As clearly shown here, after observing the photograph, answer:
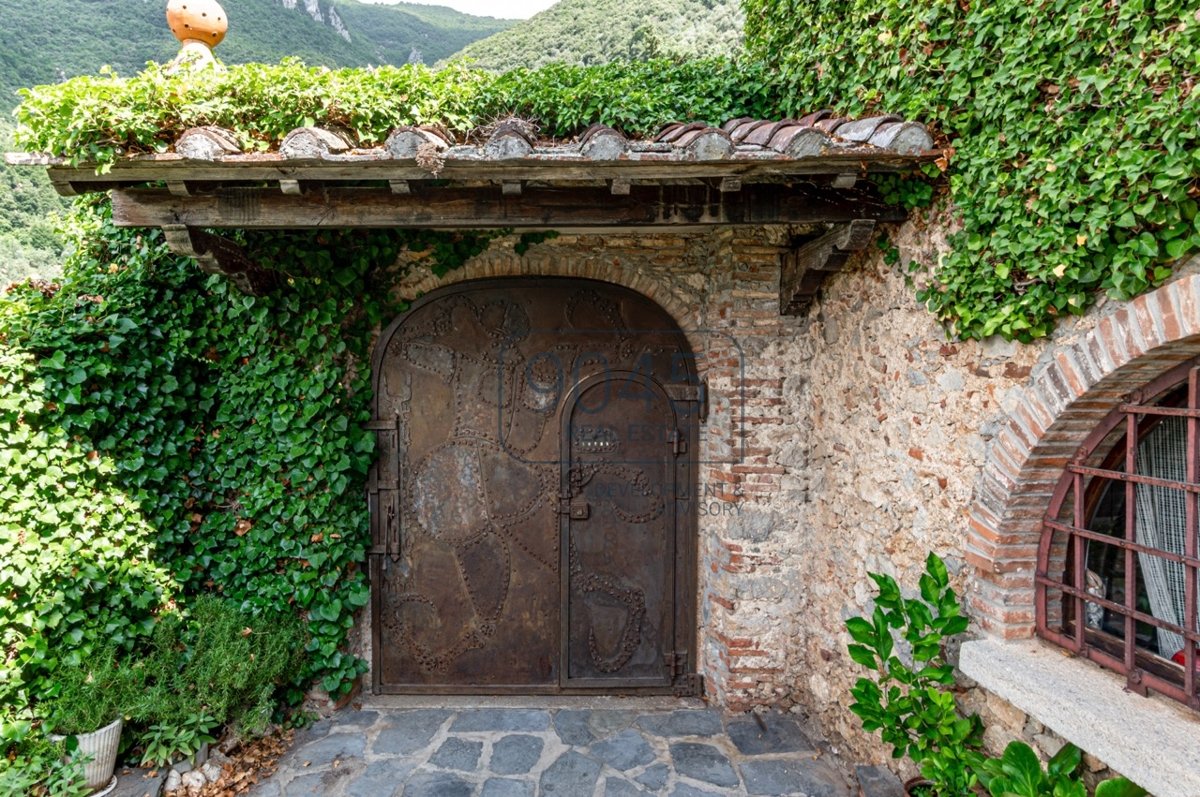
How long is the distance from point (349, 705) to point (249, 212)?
10.4 feet

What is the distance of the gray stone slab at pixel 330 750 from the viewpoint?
11.4 ft

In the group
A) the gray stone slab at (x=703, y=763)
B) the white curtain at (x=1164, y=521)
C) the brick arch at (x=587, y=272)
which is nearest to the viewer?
the white curtain at (x=1164, y=521)

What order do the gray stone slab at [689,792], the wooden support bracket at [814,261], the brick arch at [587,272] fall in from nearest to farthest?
the wooden support bracket at [814,261] → the gray stone slab at [689,792] → the brick arch at [587,272]

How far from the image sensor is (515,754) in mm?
3555

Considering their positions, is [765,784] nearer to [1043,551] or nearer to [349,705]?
[1043,551]

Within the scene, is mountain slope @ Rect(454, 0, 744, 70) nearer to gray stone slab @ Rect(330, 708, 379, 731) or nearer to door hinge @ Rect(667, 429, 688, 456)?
door hinge @ Rect(667, 429, 688, 456)

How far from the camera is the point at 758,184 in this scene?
2.93 metres

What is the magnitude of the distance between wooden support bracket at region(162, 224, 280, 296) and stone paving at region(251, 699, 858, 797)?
2.80 metres

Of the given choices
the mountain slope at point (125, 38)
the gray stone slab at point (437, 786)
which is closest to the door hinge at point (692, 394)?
the gray stone slab at point (437, 786)

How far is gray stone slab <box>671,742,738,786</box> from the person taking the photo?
10.9ft

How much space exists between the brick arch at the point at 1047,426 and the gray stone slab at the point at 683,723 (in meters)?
1.97

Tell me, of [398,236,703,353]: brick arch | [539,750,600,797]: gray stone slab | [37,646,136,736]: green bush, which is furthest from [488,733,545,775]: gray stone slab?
[398,236,703,353]: brick arch

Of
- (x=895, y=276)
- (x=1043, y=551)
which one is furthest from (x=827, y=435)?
(x=1043, y=551)

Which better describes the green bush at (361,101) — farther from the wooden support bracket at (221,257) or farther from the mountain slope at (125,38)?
the mountain slope at (125,38)
